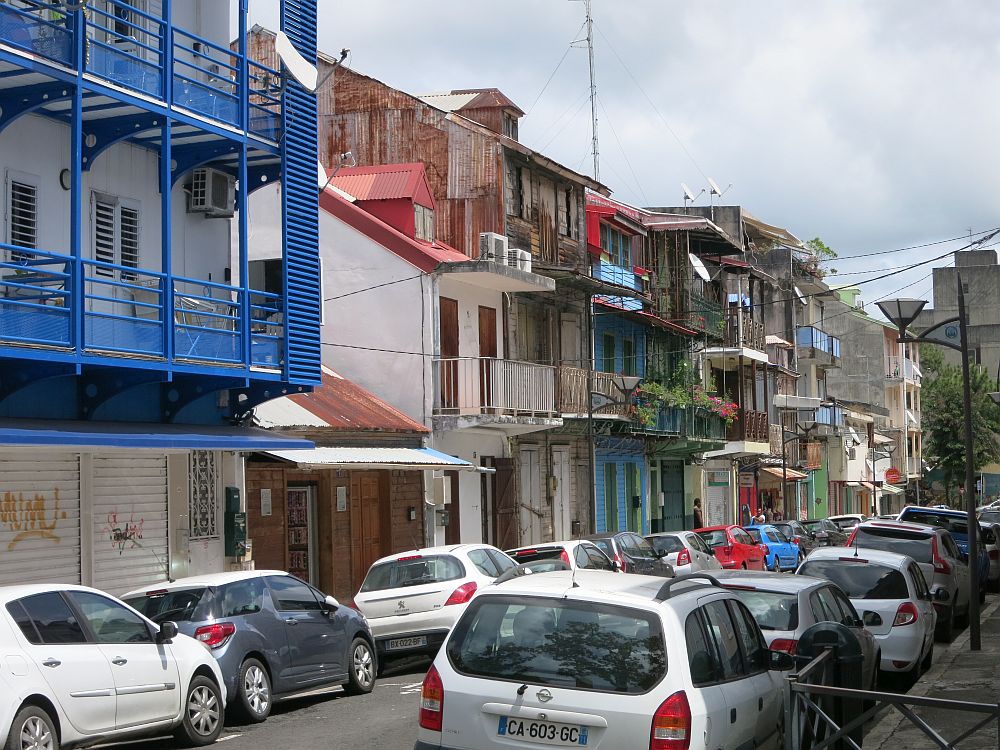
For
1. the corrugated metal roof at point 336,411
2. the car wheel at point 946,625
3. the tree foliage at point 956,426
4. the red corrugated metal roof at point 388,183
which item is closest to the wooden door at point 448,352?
the corrugated metal roof at point 336,411

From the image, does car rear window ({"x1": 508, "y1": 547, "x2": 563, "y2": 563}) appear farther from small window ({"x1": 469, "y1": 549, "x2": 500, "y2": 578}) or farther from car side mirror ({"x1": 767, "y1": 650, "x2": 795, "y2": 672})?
car side mirror ({"x1": 767, "y1": 650, "x2": 795, "y2": 672})

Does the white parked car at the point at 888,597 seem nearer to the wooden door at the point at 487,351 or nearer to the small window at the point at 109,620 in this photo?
the small window at the point at 109,620

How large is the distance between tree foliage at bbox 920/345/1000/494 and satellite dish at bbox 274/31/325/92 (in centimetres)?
7067

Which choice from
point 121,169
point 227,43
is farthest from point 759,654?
point 227,43

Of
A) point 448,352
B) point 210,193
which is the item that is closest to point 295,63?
point 210,193

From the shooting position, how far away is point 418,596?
57.9 ft

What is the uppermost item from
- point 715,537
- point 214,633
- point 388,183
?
point 388,183

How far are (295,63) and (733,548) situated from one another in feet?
57.8

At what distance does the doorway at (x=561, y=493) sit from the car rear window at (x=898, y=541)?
1376 cm

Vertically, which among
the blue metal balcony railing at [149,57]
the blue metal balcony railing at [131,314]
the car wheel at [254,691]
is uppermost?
the blue metal balcony railing at [149,57]

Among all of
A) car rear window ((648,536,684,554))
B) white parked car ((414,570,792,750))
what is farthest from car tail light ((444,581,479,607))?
car rear window ((648,536,684,554))

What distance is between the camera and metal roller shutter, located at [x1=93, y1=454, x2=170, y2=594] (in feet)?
63.1

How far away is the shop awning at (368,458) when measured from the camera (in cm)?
2141

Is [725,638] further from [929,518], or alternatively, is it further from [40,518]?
[929,518]
